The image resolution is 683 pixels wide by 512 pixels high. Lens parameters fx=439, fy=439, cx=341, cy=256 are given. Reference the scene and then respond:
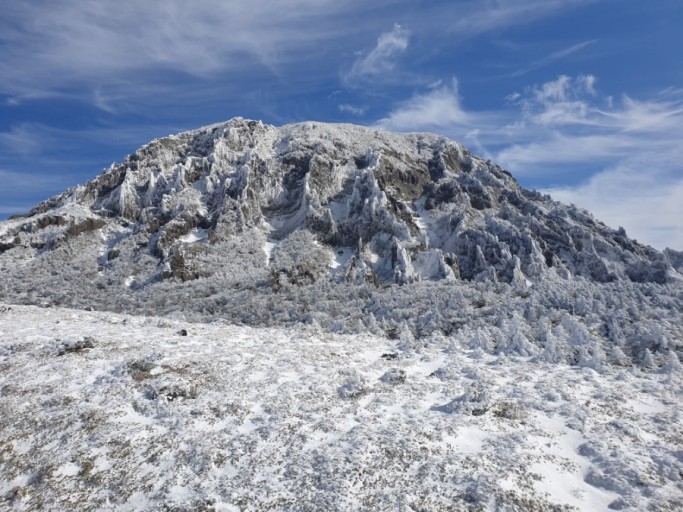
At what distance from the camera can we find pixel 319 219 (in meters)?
111

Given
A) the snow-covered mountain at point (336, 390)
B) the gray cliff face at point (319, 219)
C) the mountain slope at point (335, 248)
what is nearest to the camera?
the snow-covered mountain at point (336, 390)

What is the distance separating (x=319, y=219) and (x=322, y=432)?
92743mm

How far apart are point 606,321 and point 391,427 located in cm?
4735

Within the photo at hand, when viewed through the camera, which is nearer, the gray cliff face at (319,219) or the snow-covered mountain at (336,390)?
the snow-covered mountain at (336,390)

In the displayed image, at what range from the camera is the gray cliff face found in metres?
96.9

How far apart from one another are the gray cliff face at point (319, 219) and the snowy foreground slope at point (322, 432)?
5973cm

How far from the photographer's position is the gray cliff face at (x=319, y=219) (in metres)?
96.9

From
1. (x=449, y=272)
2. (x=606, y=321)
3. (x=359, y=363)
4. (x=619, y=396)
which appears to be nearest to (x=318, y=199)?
(x=449, y=272)

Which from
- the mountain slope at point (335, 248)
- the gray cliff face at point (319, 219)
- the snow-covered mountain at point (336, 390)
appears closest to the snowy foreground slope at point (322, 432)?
the snow-covered mountain at point (336, 390)

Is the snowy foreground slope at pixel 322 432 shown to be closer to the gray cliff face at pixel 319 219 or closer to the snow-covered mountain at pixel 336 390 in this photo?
the snow-covered mountain at pixel 336 390

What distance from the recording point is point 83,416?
21.1 m

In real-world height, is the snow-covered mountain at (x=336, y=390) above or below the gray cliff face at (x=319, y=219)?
below

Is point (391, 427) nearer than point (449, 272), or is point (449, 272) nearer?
point (391, 427)

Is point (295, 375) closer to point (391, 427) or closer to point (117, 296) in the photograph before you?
point (391, 427)
